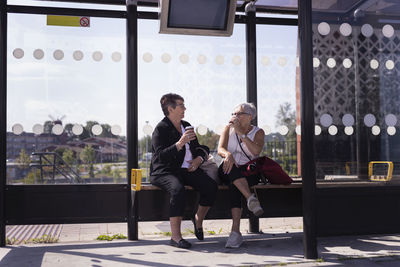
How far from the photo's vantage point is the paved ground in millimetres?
3994

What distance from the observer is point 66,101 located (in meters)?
5.33

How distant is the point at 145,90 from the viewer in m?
5.38

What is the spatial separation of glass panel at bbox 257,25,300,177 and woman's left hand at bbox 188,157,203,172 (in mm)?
1206

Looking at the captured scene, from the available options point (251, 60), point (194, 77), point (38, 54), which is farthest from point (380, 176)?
point (38, 54)

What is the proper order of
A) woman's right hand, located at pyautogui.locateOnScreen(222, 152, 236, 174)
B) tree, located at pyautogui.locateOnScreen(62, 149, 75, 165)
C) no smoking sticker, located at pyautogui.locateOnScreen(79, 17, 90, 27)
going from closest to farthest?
woman's right hand, located at pyautogui.locateOnScreen(222, 152, 236, 174), tree, located at pyautogui.locateOnScreen(62, 149, 75, 165), no smoking sticker, located at pyautogui.locateOnScreen(79, 17, 90, 27)

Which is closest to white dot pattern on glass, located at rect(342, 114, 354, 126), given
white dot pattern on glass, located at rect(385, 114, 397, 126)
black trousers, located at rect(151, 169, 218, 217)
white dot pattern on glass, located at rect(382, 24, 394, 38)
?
white dot pattern on glass, located at rect(385, 114, 397, 126)

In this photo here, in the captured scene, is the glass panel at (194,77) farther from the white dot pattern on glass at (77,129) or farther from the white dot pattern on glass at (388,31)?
the white dot pattern on glass at (388,31)

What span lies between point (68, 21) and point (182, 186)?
234 centimetres

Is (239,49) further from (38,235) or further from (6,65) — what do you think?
(38,235)

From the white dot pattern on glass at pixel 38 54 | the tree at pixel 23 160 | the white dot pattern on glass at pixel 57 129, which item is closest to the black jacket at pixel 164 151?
the white dot pattern on glass at pixel 57 129

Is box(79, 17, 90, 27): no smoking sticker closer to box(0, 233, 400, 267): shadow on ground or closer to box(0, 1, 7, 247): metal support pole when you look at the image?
box(0, 1, 7, 247): metal support pole

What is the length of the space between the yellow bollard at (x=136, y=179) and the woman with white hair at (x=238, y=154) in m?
0.85

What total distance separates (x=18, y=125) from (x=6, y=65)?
659 mm

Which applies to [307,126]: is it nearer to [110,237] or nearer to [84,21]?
[110,237]
